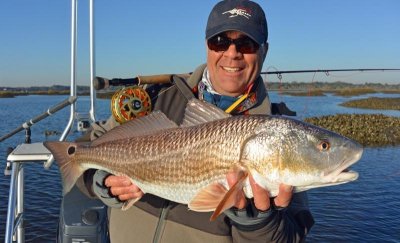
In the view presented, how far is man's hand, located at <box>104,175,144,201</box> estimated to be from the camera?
10.5 feet

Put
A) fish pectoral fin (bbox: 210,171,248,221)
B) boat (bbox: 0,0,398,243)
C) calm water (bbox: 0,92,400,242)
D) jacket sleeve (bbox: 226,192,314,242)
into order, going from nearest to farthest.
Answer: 1. fish pectoral fin (bbox: 210,171,248,221)
2. jacket sleeve (bbox: 226,192,314,242)
3. boat (bbox: 0,0,398,243)
4. calm water (bbox: 0,92,400,242)

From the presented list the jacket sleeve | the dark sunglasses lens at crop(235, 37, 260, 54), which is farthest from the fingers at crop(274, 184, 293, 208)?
the dark sunglasses lens at crop(235, 37, 260, 54)

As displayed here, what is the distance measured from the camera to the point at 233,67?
3.45m

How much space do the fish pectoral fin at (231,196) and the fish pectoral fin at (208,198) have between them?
0.33 feet

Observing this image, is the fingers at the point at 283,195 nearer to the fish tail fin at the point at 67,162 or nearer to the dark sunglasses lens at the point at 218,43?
the dark sunglasses lens at the point at 218,43

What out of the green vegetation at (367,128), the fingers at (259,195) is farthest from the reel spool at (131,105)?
the green vegetation at (367,128)

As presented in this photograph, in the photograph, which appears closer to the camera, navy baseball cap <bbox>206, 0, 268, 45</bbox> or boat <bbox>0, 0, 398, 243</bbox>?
navy baseball cap <bbox>206, 0, 268, 45</bbox>

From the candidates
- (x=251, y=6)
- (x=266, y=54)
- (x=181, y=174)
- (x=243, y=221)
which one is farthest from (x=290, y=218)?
(x=251, y=6)

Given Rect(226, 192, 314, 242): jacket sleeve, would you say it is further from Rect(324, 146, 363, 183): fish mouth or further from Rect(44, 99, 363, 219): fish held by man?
Rect(324, 146, 363, 183): fish mouth

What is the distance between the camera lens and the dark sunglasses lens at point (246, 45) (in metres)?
3.38

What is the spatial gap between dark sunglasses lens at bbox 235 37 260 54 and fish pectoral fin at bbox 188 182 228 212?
129cm

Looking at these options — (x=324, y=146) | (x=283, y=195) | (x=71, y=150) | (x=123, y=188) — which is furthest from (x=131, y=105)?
(x=324, y=146)

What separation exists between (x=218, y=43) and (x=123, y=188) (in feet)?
4.94

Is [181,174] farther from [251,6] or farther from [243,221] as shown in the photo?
[251,6]
